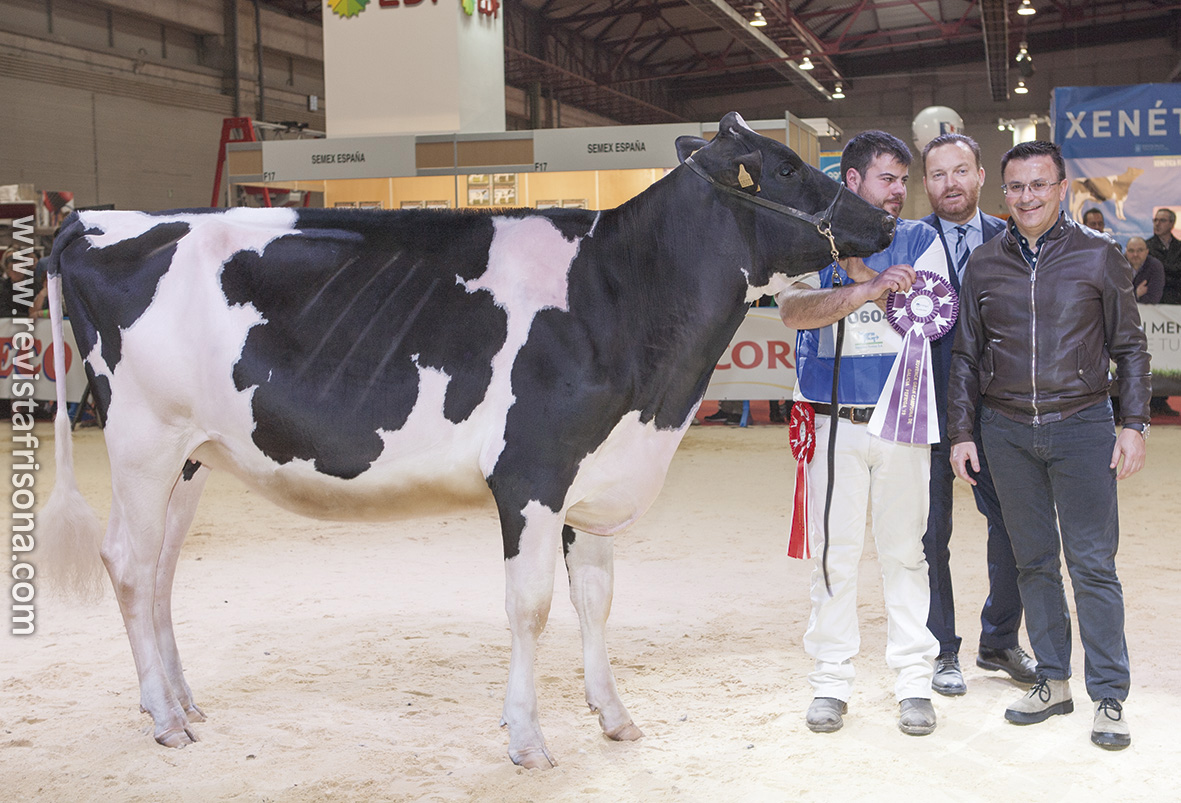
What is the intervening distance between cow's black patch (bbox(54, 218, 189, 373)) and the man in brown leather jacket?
2.99 m

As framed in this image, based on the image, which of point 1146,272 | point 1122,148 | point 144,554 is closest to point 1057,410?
point 144,554

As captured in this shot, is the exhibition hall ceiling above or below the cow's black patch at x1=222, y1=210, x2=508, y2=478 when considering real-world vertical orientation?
Result: above

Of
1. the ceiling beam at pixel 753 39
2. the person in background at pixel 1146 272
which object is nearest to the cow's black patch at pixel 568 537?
the person in background at pixel 1146 272

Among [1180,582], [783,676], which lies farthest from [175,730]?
[1180,582]

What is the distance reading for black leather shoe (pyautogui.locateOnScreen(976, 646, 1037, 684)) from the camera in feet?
13.9

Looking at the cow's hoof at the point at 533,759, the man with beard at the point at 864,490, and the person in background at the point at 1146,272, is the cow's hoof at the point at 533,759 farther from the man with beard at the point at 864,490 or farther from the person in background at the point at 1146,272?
the person in background at the point at 1146,272

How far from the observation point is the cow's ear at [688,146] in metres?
3.49

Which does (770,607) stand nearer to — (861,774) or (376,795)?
(861,774)

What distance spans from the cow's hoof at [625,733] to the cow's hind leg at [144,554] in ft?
4.93

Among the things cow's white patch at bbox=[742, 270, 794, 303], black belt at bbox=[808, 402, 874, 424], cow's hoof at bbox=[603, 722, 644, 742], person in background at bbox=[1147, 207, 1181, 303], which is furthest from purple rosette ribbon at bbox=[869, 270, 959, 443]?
person in background at bbox=[1147, 207, 1181, 303]

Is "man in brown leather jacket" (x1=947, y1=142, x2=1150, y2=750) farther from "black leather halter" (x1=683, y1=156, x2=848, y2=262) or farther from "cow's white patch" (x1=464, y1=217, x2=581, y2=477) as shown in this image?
"cow's white patch" (x1=464, y1=217, x2=581, y2=477)

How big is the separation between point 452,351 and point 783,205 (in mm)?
1202

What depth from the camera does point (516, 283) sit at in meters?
3.49

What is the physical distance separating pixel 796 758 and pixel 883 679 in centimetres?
93
